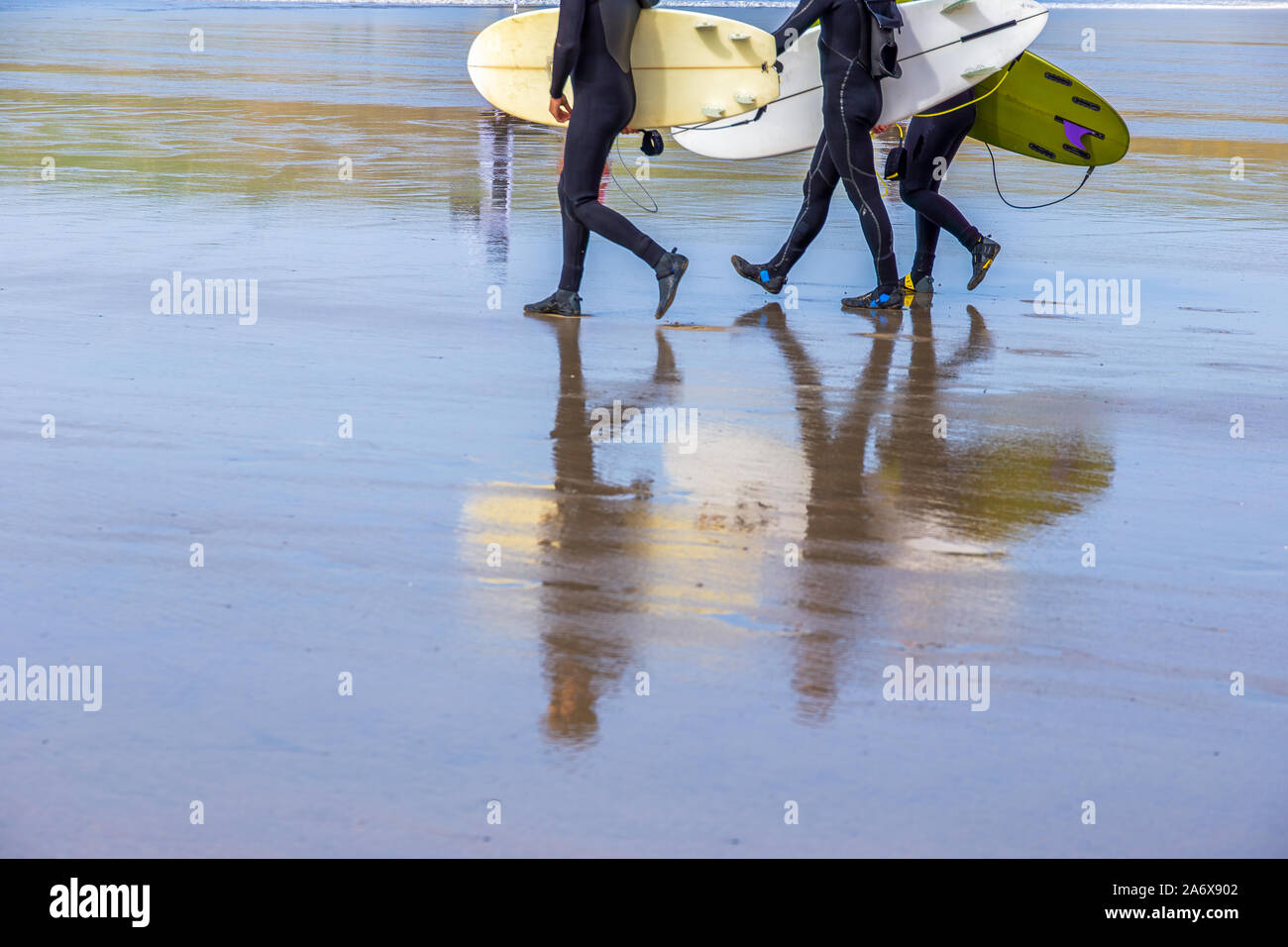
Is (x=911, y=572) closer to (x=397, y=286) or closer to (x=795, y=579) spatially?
(x=795, y=579)

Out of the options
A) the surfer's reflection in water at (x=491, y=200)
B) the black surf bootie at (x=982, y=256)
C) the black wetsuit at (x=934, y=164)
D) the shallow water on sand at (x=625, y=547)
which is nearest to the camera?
the shallow water on sand at (x=625, y=547)

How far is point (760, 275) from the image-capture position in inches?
348

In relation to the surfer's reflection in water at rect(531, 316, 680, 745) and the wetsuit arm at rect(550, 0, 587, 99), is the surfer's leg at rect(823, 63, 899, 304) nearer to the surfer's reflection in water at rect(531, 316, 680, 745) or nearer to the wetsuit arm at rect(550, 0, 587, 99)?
the wetsuit arm at rect(550, 0, 587, 99)

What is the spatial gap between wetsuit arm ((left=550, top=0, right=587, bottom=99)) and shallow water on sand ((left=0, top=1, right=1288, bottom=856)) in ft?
4.01

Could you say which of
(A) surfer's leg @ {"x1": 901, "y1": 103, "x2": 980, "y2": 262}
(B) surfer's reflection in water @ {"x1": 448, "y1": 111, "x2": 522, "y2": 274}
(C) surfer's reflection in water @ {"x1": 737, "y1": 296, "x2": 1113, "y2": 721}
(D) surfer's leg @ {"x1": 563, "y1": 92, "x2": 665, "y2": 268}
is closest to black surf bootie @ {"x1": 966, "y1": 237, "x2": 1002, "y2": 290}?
(A) surfer's leg @ {"x1": 901, "y1": 103, "x2": 980, "y2": 262}

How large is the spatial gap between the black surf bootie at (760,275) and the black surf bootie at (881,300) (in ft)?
1.34

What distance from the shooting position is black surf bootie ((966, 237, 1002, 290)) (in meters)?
8.72

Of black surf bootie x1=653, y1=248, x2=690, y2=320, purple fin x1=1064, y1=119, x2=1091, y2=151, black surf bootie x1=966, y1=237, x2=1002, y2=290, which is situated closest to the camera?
black surf bootie x1=653, y1=248, x2=690, y2=320

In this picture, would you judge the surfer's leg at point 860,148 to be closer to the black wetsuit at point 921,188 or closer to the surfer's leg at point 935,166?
the black wetsuit at point 921,188

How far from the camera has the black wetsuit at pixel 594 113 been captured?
7969mm

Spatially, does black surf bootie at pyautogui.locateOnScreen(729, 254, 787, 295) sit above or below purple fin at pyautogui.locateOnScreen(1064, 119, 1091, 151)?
below

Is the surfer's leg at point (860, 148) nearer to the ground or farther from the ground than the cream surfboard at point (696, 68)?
nearer to the ground

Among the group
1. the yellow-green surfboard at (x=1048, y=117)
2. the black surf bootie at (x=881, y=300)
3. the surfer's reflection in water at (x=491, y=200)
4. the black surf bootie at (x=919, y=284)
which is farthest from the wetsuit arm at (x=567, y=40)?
the yellow-green surfboard at (x=1048, y=117)
